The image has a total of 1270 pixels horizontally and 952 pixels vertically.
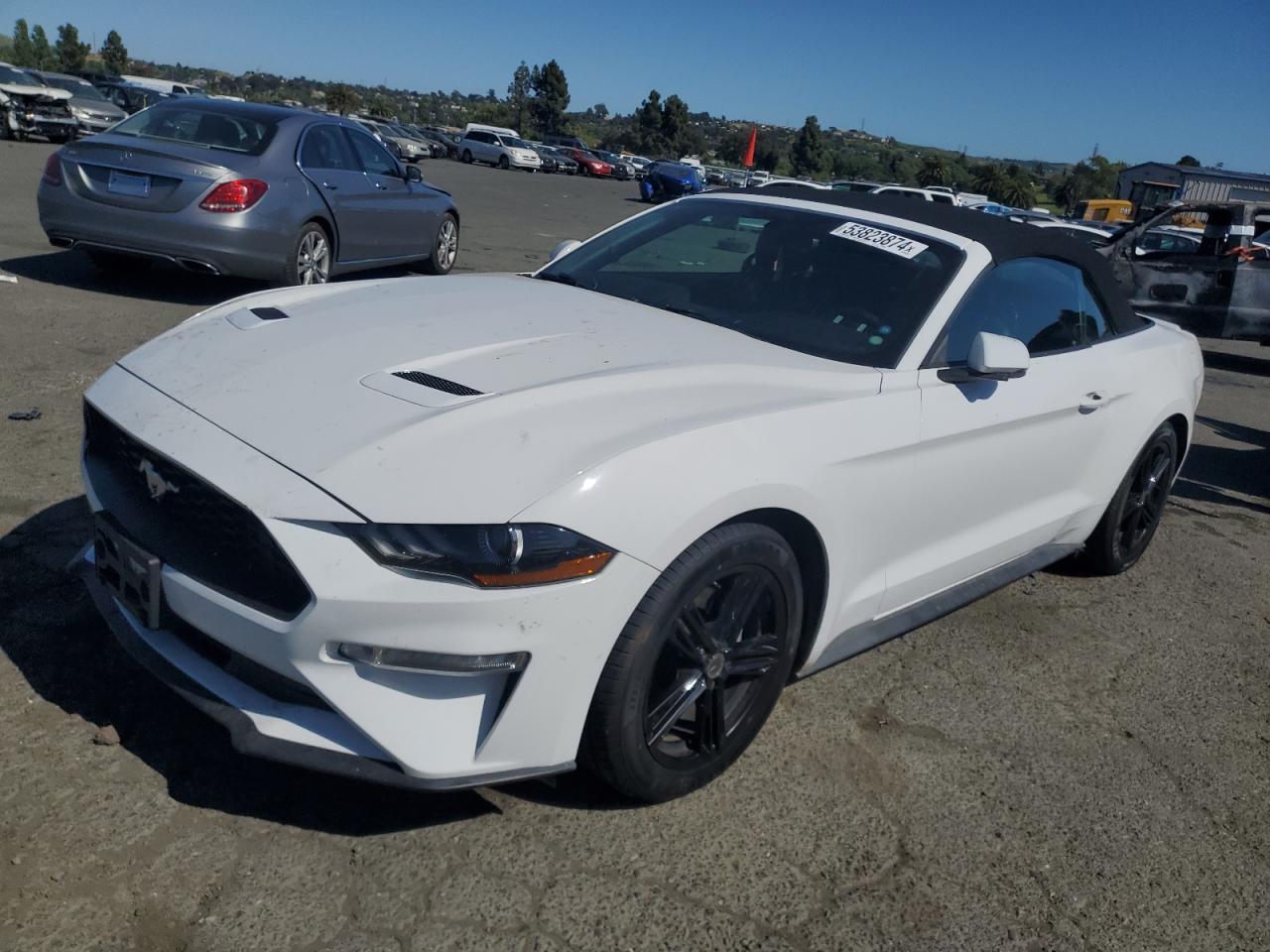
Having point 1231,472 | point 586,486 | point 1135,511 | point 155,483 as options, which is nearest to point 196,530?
point 155,483

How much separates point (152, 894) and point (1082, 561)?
157 inches

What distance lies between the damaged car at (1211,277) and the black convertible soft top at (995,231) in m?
8.10

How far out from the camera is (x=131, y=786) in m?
2.66

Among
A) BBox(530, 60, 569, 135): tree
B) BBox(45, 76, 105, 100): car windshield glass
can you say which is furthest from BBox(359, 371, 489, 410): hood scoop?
BBox(530, 60, 569, 135): tree

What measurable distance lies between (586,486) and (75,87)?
3182cm

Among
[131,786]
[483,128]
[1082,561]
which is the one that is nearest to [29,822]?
[131,786]

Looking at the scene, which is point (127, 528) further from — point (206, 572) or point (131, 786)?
point (131, 786)

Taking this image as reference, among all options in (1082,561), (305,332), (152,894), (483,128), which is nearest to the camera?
(152,894)

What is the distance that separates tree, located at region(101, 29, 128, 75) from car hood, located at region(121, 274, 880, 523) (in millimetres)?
98174

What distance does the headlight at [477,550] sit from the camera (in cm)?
229

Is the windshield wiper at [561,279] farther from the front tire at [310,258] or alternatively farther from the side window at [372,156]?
the side window at [372,156]

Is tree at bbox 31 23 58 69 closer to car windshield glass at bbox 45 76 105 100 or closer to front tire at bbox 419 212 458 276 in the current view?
car windshield glass at bbox 45 76 105 100

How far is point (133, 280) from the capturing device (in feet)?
29.2

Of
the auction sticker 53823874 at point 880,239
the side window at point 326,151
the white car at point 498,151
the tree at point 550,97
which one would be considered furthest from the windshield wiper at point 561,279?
A: the tree at point 550,97
